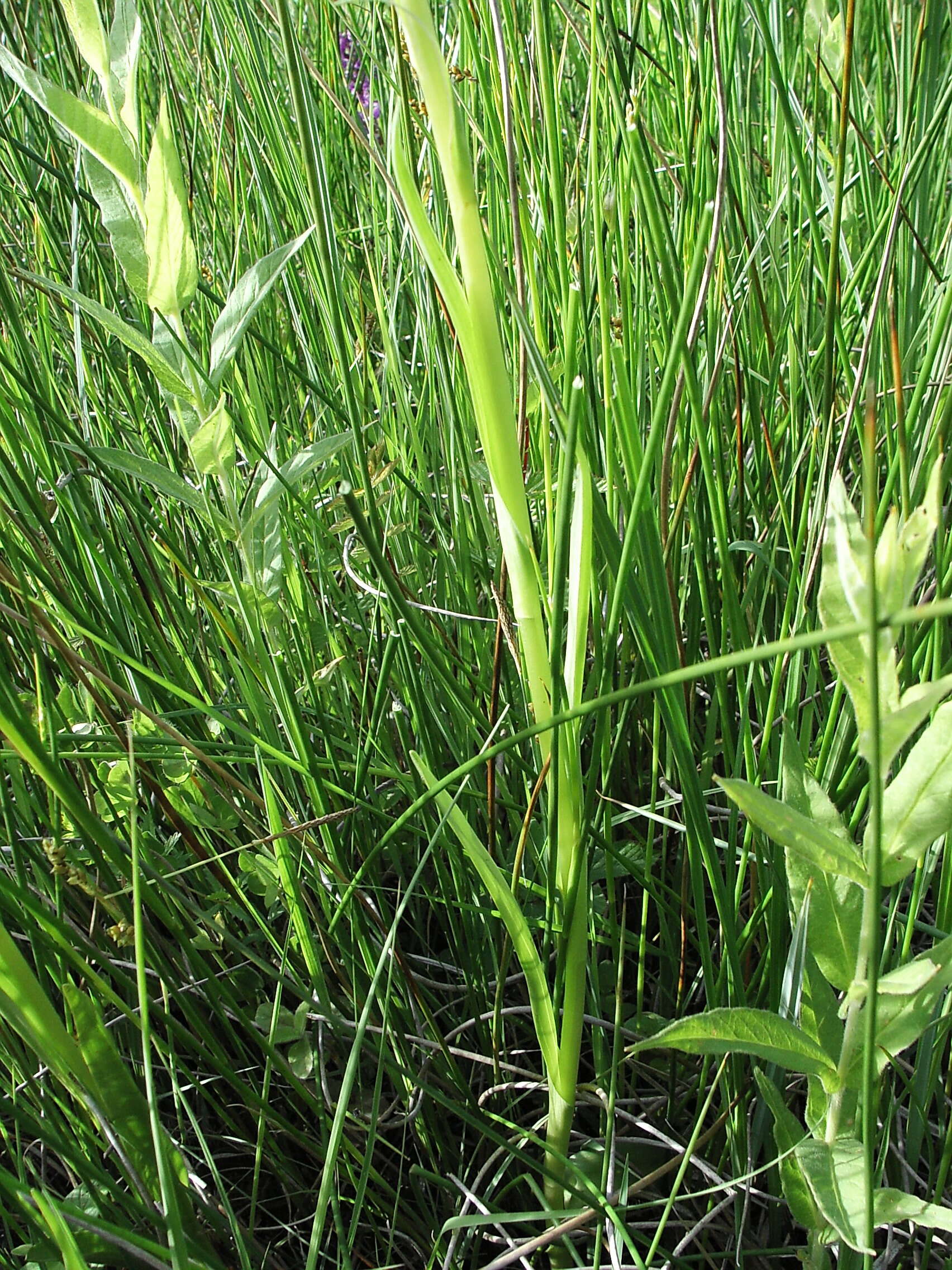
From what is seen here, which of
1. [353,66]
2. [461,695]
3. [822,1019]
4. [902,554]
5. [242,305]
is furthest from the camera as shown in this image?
[353,66]

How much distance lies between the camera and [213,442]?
2.01ft

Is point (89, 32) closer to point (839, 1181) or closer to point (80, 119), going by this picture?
point (80, 119)

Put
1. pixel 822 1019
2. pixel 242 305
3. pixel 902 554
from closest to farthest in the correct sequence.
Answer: pixel 902 554 < pixel 822 1019 < pixel 242 305

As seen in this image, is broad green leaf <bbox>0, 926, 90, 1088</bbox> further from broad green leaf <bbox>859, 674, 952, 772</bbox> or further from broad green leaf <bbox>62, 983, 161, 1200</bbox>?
broad green leaf <bbox>859, 674, 952, 772</bbox>

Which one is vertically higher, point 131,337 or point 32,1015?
point 131,337

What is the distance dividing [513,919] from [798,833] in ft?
0.52

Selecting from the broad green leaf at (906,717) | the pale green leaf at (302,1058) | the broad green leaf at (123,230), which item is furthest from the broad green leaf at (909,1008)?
the broad green leaf at (123,230)

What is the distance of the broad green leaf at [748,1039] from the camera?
0.43 meters

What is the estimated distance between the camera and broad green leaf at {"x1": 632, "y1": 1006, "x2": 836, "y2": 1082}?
427mm

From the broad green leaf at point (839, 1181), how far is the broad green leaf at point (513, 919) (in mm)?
137

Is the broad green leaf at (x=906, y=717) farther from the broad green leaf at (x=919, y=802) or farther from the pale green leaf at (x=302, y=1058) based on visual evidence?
the pale green leaf at (x=302, y=1058)

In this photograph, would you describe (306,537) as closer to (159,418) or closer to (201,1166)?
(159,418)

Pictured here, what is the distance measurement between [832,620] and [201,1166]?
0.63 metres

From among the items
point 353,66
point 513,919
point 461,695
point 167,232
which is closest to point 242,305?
point 167,232
